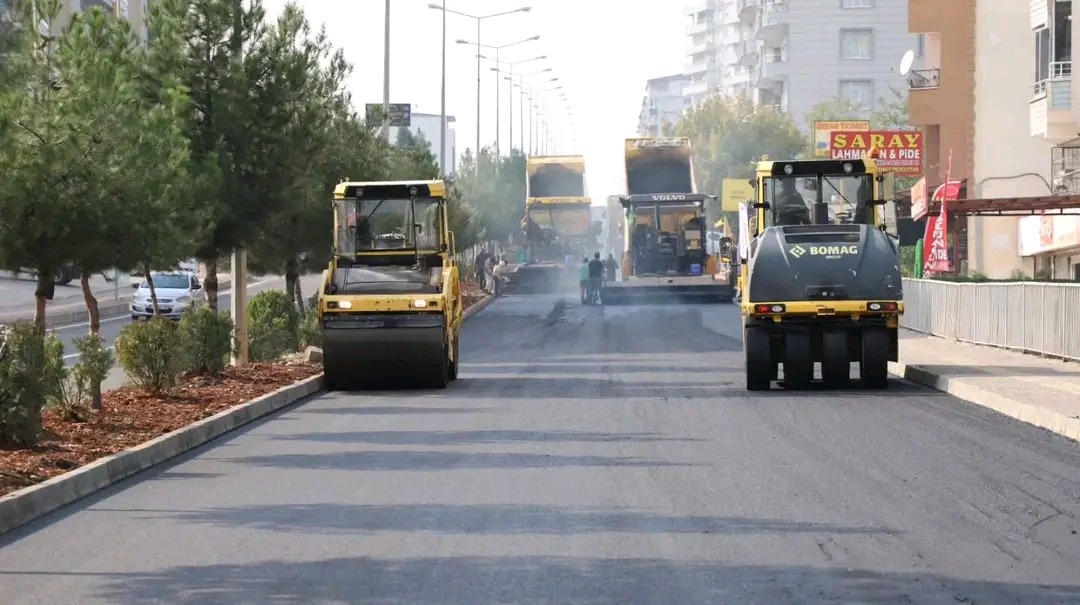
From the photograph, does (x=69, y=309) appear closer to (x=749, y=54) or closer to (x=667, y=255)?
(x=667, y=255)

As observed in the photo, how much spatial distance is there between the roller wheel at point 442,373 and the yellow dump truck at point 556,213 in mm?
42192

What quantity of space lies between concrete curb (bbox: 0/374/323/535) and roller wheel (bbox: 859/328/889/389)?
762cm

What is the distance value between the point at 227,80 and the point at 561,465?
39.6ft

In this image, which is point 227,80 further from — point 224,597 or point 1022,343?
point 224,597

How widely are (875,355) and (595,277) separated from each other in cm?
3095

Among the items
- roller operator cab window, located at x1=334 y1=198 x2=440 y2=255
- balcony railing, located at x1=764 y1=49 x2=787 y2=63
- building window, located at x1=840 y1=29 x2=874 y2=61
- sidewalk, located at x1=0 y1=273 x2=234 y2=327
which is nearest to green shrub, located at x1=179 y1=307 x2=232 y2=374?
roller operator cab window, located at x1=334 y1=198 x2=440 y2=255

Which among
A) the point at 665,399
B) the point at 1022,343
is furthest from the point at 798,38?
the point at 665,399

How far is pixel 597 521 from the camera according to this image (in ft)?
37.1

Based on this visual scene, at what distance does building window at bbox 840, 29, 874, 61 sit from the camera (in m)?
113

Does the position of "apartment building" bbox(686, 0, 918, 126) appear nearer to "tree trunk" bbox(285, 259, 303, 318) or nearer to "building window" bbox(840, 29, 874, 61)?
"building window" bbox(840, 29, 874, 61)

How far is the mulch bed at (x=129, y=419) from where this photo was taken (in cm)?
1381

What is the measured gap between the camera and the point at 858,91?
112m

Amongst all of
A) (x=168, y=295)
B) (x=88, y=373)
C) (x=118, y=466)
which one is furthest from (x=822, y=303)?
(x=168, y=295)

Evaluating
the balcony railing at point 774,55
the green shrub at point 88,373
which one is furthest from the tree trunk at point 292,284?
the balcony railing at point 774,55
